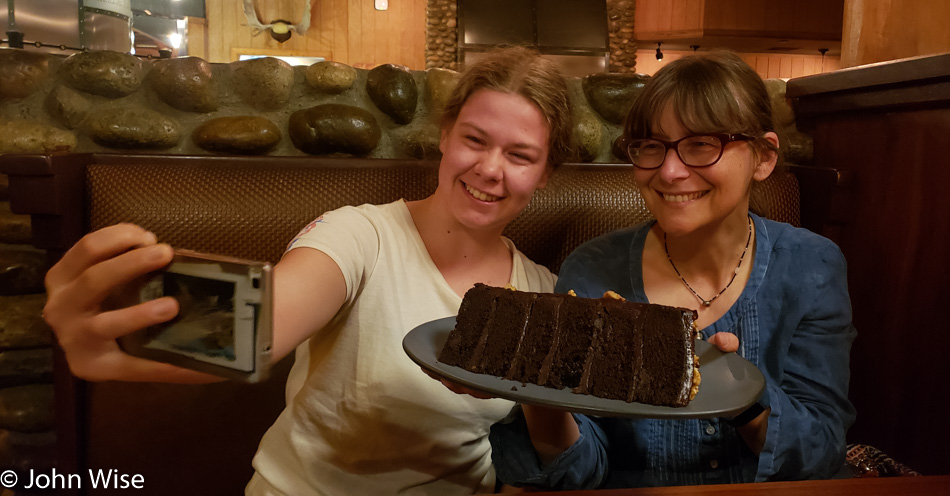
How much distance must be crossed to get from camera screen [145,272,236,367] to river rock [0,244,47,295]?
1.65 m

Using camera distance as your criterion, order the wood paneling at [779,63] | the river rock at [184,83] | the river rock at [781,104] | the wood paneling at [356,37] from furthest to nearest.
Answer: the wood paneling at [779,63] < the wood paneling at [356,37] < the river rock at [781,104] < the river rock at [184,83]

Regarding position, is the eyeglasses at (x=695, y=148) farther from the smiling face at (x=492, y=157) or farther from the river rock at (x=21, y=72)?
the river rock at (x=21, y=72)

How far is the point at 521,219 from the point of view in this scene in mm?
1856

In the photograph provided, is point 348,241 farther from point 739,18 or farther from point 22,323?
point 739,18

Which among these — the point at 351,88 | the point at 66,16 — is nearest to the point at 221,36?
the point at 66,16

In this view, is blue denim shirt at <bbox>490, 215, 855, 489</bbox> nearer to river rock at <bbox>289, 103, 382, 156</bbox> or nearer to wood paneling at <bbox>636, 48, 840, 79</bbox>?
river rock at <bbox>289, 103, 382, 156</bbox>

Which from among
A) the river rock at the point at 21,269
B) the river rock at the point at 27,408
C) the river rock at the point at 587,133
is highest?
the river rock at the point at 587,133

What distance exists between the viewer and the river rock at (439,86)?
2.12 metres

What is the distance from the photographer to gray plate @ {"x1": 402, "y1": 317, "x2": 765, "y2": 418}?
82 cm

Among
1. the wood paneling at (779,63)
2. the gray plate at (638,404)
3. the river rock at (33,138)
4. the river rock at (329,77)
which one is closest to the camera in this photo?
the gray plate at (638,404)

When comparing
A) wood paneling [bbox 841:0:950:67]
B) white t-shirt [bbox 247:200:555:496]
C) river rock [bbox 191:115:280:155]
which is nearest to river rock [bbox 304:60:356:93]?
river rock [bbox 191:115:280:155]

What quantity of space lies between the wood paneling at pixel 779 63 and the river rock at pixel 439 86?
593 cm

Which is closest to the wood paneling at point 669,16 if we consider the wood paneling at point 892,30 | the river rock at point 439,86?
the wood paneling at point 892,30

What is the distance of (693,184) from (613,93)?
3.47 ft
